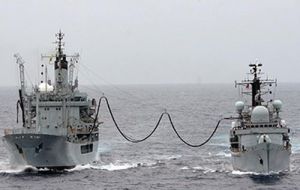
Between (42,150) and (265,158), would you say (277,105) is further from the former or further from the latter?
(42,150)

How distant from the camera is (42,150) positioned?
71.4 metres

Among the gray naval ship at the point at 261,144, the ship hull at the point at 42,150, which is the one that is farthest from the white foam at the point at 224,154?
the ship hull at the point at 42,150

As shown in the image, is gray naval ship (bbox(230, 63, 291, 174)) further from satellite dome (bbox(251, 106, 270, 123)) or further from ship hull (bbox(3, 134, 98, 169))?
ship hull (bbox(3, 134, 98, 169))

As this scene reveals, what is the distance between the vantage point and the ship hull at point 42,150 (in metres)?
70.9

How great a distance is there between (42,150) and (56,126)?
4923 millimetres

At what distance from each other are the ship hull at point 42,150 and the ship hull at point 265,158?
19473 mm

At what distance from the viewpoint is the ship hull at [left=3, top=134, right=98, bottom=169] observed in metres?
70.9

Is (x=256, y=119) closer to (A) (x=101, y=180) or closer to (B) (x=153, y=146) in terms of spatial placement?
(A) (x=101, y=180)

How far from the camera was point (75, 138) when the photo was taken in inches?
2945

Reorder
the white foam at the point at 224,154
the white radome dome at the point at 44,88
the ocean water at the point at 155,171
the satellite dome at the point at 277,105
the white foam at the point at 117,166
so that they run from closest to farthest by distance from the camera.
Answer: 1. the ocean water at the point at 155,171
2. the satellite dome at the point at 277,105
3. the white foam at the point at 117,166
4. the white radome dome at the point at 44,88
5. the white foam at the point at 224,154

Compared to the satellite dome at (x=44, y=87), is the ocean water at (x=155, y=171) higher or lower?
lower

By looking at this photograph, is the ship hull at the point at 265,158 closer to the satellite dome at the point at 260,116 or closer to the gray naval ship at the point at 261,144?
the gray naval ship at the point at 261,144

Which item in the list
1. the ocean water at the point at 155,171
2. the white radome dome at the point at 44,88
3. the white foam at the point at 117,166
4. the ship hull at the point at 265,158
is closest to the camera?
the ocean water at the point at 155,171

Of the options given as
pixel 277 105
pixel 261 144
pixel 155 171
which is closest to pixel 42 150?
pixel 155 171
